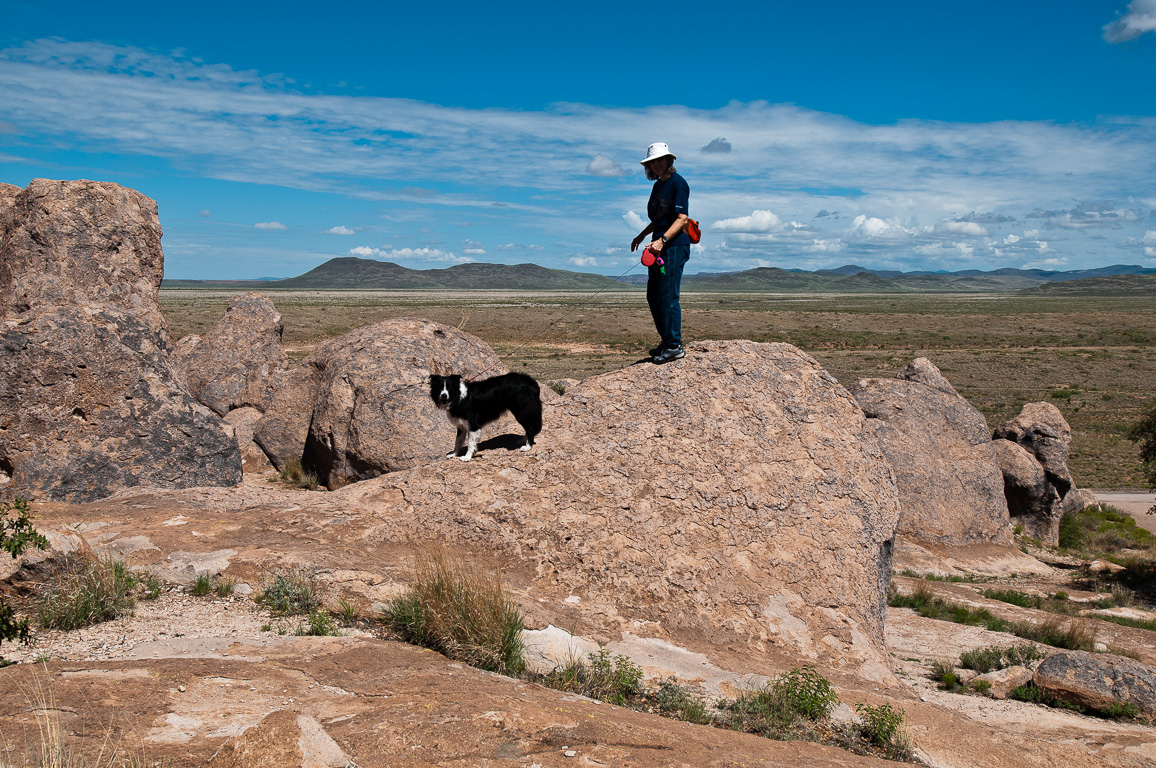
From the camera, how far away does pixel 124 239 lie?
1416cm

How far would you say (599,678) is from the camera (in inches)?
217

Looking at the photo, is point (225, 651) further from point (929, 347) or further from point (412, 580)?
point (929, 347)

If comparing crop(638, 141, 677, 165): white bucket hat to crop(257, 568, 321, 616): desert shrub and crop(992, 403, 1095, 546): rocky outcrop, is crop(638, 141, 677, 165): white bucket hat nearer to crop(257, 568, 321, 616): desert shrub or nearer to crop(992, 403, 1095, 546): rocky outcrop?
crop(257, 568, 321, 616): desert shrub

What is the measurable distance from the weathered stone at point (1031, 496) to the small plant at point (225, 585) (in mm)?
17814

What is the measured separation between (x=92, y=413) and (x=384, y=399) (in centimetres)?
385

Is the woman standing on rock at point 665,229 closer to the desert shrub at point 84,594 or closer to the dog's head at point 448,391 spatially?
the dog's head at point 448,391

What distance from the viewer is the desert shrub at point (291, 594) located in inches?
232

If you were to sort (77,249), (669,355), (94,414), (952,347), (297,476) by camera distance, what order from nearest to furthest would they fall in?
(669,355) < (94,414) < (297,476) < (77,249) < (952,347)

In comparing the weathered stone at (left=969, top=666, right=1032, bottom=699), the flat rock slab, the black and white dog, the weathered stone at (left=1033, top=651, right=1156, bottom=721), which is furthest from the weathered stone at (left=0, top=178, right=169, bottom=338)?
the weathered stone at (left=1033, top=651, right=1156, bottom=721)

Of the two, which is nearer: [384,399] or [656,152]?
[656,152]

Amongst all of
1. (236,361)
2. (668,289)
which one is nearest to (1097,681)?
(668,289)

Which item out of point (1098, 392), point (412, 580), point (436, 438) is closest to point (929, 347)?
point (1098, 392)

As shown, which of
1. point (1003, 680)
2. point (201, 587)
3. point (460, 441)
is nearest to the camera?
point (201, 587)

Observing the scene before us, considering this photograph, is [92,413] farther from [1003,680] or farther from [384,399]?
[1003,680]
